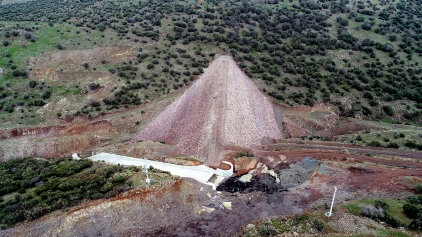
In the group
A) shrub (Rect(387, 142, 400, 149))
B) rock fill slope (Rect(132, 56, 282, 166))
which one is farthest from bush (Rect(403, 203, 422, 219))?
shrub (Rect(387, 142, 400, 149))

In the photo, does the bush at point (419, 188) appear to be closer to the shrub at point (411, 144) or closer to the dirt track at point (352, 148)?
the dirt track at point (352, 148)

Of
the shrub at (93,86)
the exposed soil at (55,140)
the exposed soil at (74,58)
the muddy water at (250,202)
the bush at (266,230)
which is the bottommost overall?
the exposed soil at (55,140)

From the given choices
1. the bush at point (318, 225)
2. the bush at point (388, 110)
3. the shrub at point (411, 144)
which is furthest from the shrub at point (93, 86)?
the bush at point (388, 110)

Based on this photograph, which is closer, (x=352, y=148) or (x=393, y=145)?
(x=352, y=148)

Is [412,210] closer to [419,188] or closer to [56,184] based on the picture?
[419,188]

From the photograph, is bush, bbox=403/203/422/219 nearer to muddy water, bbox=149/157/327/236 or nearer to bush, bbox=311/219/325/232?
bush, bbox=311/219/325/232

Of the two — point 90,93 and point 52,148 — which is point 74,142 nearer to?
point 52,148

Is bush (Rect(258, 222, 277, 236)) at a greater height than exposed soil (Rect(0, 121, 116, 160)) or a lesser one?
greater

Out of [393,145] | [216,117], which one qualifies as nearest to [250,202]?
[216,117]
